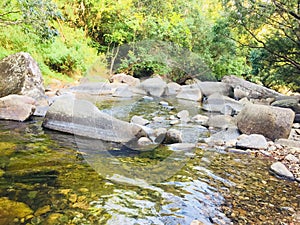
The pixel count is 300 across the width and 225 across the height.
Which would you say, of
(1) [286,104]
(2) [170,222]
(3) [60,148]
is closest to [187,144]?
(3) [60,148]

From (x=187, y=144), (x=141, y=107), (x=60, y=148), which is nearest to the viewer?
(x=60, y=148)

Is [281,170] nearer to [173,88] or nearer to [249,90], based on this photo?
[173,88]

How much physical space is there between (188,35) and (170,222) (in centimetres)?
1013

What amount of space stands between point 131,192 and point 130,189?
0.19 ft

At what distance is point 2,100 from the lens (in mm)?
4496

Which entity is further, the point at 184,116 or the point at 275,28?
the point at 275,28

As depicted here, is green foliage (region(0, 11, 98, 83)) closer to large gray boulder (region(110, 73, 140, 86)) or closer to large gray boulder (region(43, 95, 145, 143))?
large gray boulder (region(110, 73, 140, 86))

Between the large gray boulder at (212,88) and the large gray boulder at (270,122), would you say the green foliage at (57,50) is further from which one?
the large gray boulder at (270,122)

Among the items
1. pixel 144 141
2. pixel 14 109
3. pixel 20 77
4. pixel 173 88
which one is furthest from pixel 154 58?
pixel 173 88

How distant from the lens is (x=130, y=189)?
7.71ft

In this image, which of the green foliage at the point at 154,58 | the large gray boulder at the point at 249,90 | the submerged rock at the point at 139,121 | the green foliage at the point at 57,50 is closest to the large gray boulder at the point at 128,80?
the green foliage at the point at 154,58

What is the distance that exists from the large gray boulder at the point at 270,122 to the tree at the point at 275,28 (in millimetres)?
2557

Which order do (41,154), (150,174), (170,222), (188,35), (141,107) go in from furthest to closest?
(188,35) < (141,107) < (41,154) < (150,174) < (170,222)

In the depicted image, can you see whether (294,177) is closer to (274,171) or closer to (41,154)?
(274,171)
